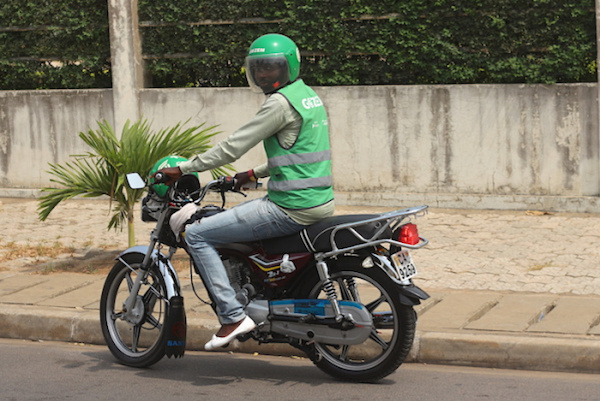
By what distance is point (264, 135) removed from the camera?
534 centimetres

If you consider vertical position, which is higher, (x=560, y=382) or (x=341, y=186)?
(x=341, y=186)

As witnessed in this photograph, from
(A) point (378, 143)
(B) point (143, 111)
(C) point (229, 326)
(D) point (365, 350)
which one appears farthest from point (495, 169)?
(C) point (229, 326)

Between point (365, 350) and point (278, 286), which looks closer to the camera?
point (278, 286)

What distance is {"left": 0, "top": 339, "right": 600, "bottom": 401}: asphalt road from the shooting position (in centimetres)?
535

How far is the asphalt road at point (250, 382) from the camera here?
535 cm

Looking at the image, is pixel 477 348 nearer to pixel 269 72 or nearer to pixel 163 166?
pixel 269 72

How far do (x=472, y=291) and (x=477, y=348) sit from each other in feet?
4.40

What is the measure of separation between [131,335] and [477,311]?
7.07 ft

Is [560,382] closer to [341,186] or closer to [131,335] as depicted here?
[131,335]

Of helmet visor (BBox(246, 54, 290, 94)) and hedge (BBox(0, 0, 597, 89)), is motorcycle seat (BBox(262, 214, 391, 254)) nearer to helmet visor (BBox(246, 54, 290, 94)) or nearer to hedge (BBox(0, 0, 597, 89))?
helmet visor (BBox(246, 54, 290, 94))

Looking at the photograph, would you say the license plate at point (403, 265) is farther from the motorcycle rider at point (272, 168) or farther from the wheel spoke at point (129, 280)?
the wheel spoke at point (129, 280)

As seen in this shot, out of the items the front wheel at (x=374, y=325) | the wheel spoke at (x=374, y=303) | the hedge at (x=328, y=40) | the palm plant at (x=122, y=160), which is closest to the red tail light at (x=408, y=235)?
the front wheel at (x=374, y=325)

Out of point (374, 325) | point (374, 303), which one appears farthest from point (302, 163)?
point (374, 325)

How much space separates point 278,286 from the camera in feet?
18.3
